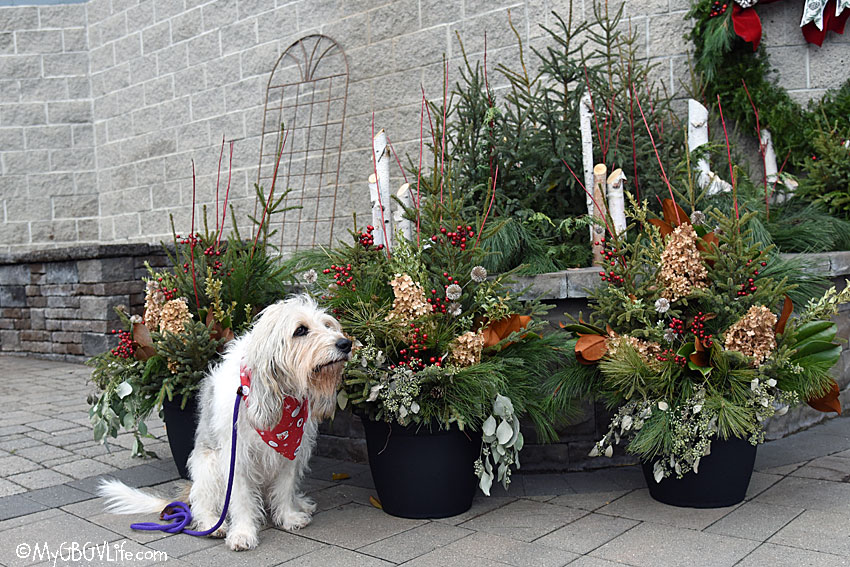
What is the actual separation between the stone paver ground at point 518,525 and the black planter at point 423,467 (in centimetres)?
8

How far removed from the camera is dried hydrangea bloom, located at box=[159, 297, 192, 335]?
4.31 metres

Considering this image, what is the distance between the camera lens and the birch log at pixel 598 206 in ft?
14.9

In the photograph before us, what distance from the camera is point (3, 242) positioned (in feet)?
36.2

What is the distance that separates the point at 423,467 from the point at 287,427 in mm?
692

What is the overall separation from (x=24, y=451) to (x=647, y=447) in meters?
4.21

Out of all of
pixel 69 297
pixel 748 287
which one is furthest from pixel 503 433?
pixel 69 297

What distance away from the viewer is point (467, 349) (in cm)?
365

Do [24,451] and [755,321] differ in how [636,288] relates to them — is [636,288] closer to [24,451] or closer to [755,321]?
[755,321]

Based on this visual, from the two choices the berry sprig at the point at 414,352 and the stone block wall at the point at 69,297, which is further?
the stone block wall at the point at 69,297

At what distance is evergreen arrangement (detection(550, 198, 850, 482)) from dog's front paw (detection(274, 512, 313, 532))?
1.41 meters

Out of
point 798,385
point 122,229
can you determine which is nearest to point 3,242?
point 122,229

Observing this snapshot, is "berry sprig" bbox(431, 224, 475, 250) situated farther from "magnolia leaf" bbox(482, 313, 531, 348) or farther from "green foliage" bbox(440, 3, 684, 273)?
"green foliage" bbox(440, 3, 684, 273)

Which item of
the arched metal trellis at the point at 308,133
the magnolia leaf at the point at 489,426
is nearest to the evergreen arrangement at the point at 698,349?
the magnolia leaf at the point at 489,426

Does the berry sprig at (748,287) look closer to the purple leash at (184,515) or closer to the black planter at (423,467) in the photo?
the black planter at (423,467)
